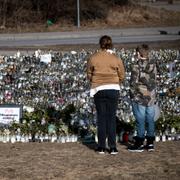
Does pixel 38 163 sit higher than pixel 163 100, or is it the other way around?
pixel 163 100

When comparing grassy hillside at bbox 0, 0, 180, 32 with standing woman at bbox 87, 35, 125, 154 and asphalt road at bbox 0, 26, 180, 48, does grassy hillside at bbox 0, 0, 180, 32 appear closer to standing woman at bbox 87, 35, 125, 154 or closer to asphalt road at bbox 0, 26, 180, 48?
asphalt road at bbox 0, 26, 180, 48

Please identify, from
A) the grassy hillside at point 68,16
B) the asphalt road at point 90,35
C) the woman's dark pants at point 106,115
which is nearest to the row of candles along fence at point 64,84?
the woman's dark pants at point 106,115

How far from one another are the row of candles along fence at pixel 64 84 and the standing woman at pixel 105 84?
1596 mm

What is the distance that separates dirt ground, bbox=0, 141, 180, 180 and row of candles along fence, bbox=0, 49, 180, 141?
4.42 feet

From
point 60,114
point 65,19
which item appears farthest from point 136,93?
point 65,19

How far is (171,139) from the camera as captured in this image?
1052 cm

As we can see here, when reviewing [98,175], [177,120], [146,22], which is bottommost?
[98,175]

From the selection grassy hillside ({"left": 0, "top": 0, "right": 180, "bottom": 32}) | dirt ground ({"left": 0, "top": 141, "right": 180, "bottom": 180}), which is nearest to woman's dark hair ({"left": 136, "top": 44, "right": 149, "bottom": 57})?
dirt ground ({"left": 0, "top": 141, "right": 180, "bottom": 180})

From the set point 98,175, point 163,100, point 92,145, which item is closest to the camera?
point 98,175

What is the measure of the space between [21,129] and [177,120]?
2548 mm

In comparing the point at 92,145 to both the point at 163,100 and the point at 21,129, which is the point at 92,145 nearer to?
the point at 21,129

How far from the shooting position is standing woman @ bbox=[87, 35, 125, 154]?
9.20m

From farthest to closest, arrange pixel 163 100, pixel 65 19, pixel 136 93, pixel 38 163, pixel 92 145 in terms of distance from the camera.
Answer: pixel 65 19 → pixel 163 100 → pixel 92 145 → pixel 136 93 → pixel 38 163

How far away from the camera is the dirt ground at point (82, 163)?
819 centimetres
